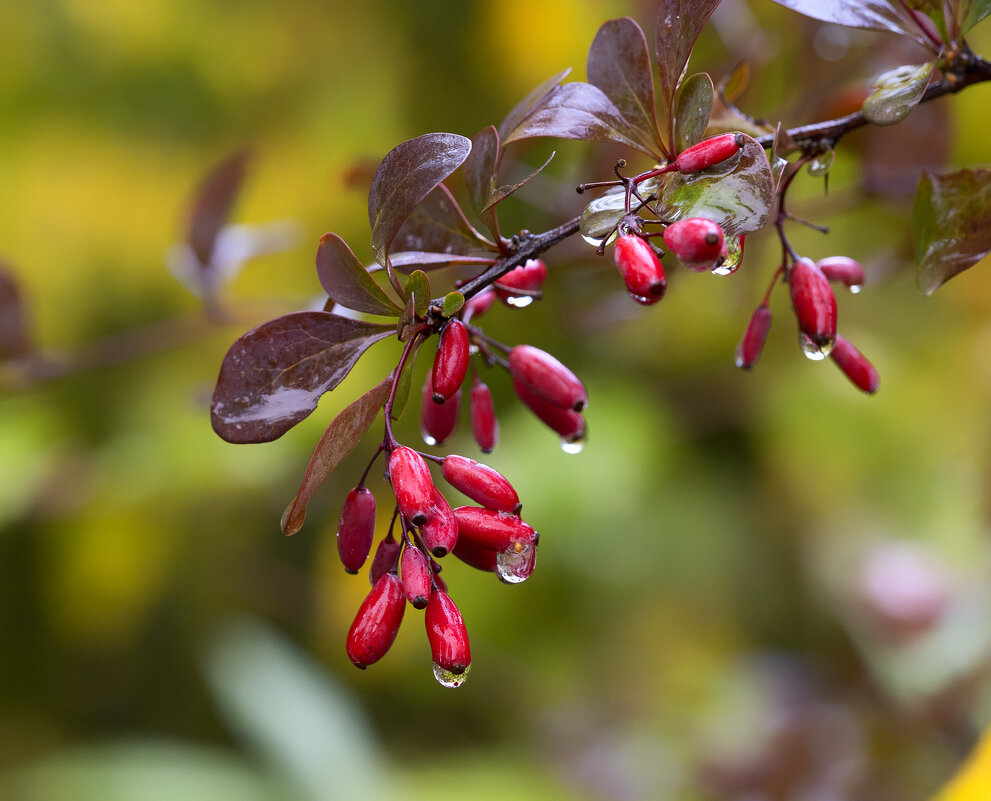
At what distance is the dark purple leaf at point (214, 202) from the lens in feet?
1.64

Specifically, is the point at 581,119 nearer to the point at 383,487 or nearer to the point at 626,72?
the point at 626,72

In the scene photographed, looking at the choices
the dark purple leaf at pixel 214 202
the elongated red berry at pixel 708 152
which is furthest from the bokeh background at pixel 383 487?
the elongated red berry at pixel 708 152

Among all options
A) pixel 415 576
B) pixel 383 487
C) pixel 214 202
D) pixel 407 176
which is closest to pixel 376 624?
pixel 415 576

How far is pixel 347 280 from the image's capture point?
24 cm

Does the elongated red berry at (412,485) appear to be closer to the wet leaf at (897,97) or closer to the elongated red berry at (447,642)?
the elongated red berry at (447,642)

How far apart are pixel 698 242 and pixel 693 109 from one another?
0.19 feet

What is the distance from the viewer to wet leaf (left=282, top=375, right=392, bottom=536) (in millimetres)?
214

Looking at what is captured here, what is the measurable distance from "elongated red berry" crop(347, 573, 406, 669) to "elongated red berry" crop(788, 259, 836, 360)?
134 mm

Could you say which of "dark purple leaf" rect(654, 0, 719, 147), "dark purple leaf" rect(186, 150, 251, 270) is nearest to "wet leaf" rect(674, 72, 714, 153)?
"dark purple leaf" rect(654, 0, 719, 147)

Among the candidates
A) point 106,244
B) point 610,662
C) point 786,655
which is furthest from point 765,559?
point 106,244

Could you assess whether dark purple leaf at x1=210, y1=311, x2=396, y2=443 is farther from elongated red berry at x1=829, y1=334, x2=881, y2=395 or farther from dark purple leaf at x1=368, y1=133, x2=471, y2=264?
elongated red berry at x1=829, y1=334, x2=881, y2=395

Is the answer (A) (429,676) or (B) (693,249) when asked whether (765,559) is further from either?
(B) (693,249)

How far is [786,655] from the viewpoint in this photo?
1010 mm

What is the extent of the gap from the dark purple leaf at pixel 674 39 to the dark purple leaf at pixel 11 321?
405 millimetres
